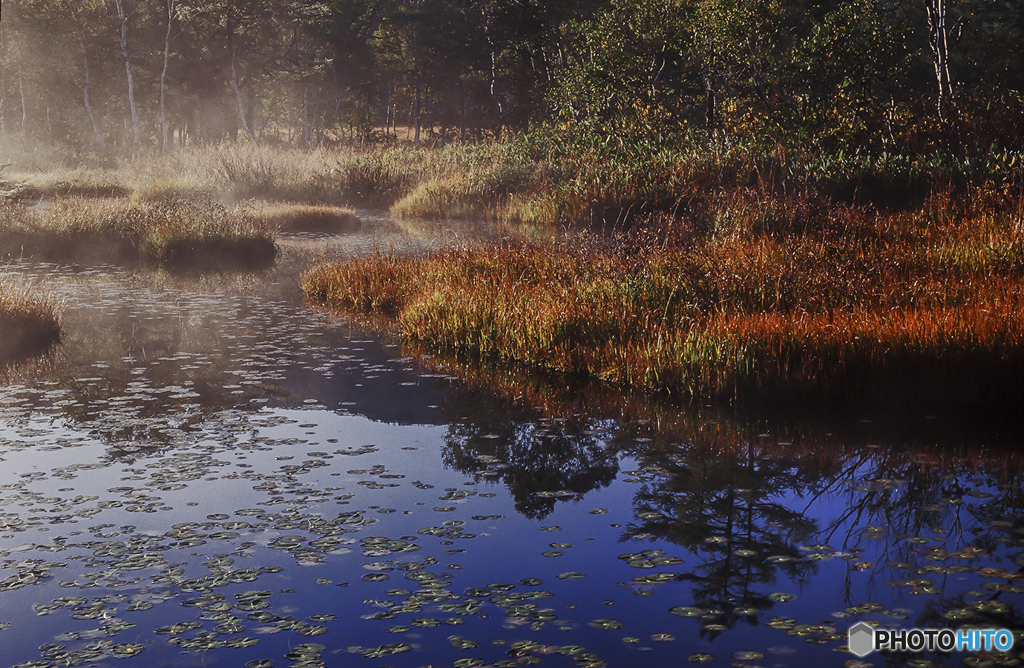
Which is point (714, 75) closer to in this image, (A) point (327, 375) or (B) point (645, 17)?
(B) point (645, 17)

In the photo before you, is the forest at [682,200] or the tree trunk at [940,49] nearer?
the forest at [682,200]

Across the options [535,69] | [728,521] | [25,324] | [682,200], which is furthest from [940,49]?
[535,69]

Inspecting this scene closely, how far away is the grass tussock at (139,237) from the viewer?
736 inches

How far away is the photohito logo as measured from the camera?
13.6 feet

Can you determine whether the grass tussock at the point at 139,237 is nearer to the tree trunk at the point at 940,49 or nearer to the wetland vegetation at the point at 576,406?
the wetland vegetation at the point at 576,406

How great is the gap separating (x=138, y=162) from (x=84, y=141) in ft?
60.6

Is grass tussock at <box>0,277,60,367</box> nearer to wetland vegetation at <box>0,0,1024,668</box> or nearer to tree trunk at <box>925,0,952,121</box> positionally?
wetland vegetation at <box>0,0,1024,668</box>

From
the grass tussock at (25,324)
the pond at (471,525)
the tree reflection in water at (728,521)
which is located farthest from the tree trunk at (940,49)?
Answer: the grass tussock at (25,324)

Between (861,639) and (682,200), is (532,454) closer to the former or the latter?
(861,639)

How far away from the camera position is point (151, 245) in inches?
736

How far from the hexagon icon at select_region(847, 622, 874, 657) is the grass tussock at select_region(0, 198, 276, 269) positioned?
1601 centimetres

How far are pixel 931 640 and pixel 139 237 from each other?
1808cm

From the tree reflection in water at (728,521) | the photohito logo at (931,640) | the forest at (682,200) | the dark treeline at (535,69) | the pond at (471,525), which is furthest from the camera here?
the dark treeline at (535,69)

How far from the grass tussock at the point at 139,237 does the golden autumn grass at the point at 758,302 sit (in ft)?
16.4
